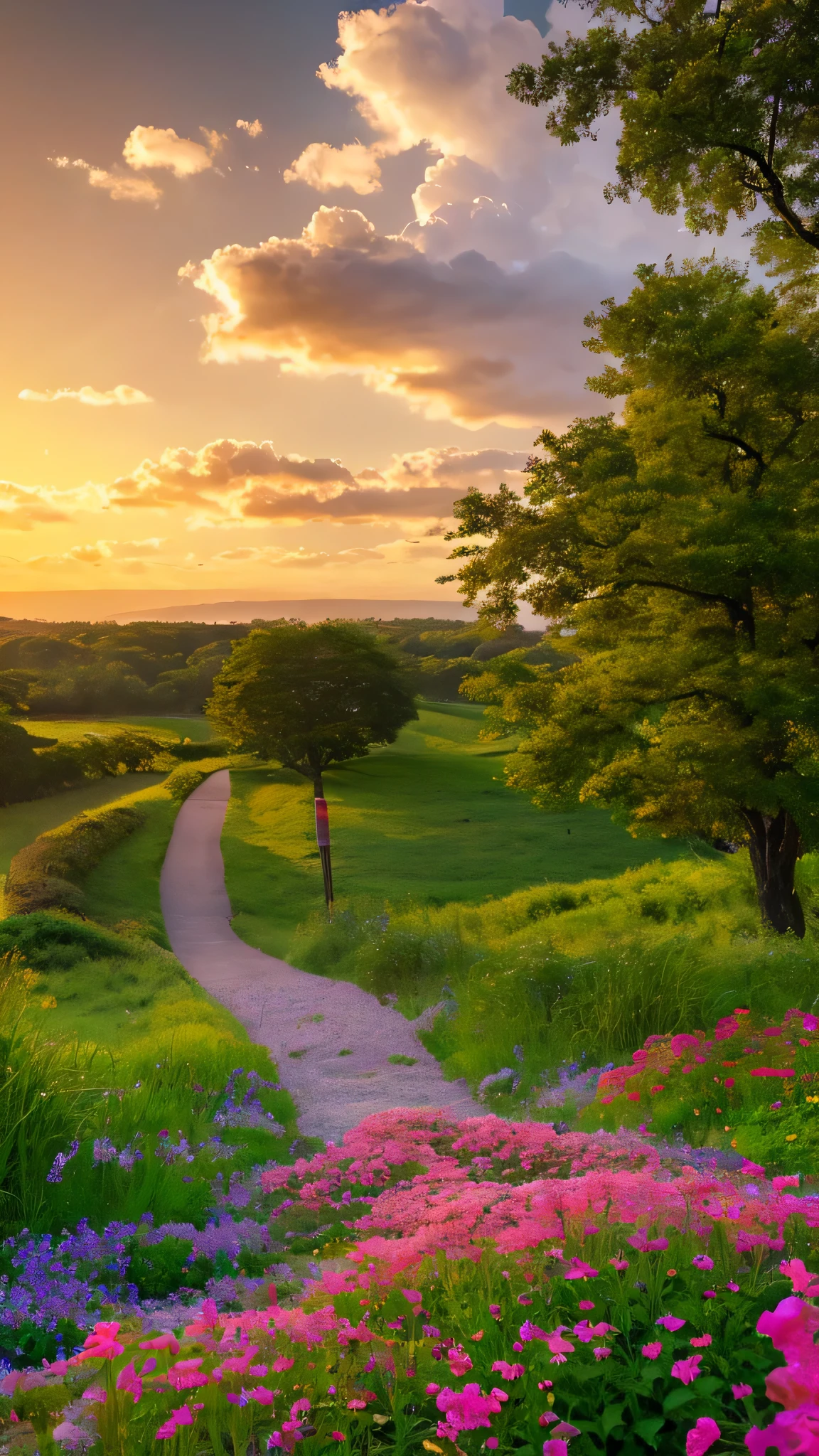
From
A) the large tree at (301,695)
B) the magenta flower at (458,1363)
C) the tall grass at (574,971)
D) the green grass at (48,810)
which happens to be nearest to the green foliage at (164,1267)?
the magenta flower at (458,1363)

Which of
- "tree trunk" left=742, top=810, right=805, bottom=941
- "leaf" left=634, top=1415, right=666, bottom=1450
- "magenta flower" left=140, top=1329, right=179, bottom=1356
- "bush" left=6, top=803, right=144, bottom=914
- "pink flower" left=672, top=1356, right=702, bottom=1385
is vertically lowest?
"bush" left=6, top=803, right=144, bottom=914

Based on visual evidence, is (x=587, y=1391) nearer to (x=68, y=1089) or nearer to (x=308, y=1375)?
(x=308, y=1375)

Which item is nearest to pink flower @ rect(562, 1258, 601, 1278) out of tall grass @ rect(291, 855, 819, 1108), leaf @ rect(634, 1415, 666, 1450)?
leaf @ rect(634, 1415, 666, 1450)

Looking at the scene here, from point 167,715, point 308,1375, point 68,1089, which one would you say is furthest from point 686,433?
point 167,715

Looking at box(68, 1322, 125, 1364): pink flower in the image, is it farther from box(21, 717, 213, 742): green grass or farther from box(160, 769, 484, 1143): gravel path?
box(21, 717, 213, 742): green grass

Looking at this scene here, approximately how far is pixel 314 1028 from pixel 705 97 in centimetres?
1429

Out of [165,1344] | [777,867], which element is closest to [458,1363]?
[165,1344]

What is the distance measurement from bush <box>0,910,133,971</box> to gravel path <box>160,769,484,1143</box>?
89.8 inches

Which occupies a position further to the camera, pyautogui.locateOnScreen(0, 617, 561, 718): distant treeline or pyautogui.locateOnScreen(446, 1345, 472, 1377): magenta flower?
pyautogui.locateOnScreen(0, 617, 561, 718): distant treeline

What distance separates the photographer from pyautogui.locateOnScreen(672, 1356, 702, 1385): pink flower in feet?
9.11

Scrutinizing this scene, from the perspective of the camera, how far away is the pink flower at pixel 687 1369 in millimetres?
2776

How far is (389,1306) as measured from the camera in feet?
12.3

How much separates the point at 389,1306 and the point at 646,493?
1239cm

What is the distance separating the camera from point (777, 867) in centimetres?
1553
